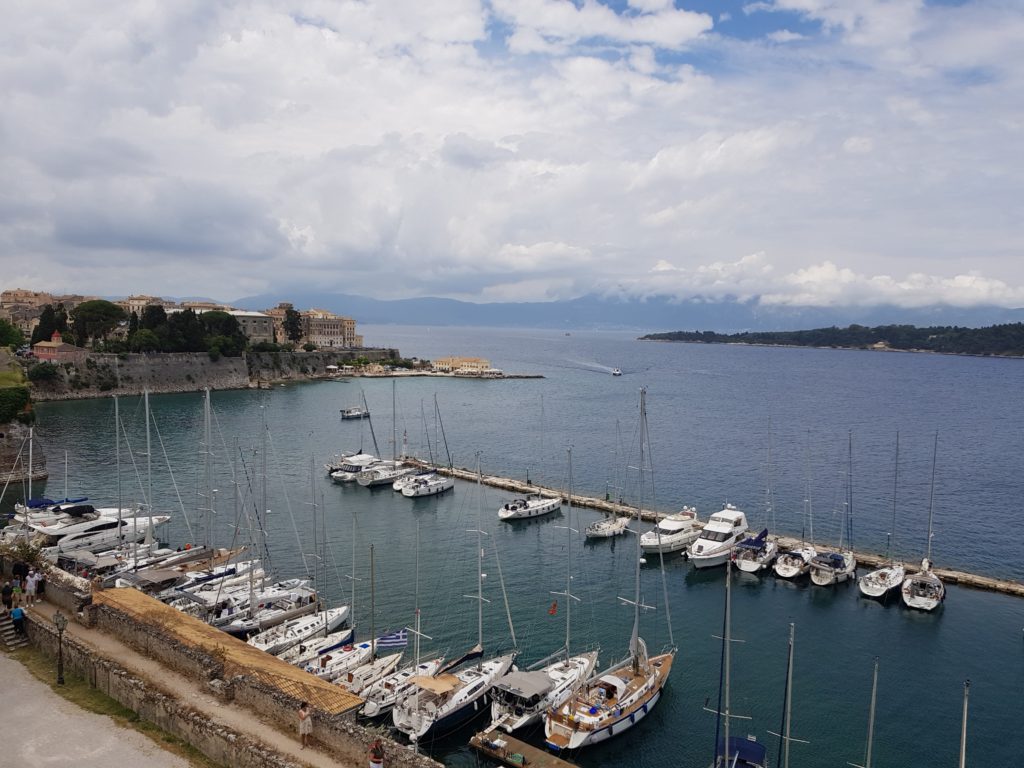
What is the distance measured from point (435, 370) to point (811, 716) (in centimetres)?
11895

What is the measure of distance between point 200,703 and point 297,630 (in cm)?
958

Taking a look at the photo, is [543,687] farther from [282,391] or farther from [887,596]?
[282,391]

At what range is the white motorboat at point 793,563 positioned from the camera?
105ft

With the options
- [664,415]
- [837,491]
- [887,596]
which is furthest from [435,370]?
[887,596]

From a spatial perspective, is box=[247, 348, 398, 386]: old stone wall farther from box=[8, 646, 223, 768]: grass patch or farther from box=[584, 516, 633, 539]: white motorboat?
box=[8, 646, 223, 768]: grass patch

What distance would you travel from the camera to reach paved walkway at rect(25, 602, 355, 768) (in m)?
12.9

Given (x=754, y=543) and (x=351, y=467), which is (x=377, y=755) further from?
(x=351, y=467)

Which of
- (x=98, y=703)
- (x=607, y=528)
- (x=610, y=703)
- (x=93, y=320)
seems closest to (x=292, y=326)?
(x=93, y=320)

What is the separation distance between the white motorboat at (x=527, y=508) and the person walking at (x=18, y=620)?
2685 centimetres

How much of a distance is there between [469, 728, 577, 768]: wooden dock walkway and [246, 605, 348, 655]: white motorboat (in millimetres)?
7848

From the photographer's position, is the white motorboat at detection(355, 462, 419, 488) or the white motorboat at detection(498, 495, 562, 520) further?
the white motorboat at detection(355, 462, 419, 488)

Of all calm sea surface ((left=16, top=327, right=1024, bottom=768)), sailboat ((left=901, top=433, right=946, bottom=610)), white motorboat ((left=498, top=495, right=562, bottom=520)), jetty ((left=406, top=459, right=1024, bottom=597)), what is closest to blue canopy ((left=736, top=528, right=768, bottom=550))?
jetty ((left=406, top=459, right=1024, bottom=597))

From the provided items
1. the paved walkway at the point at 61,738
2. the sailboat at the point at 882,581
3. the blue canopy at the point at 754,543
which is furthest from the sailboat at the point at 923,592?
the paved walkway at the point at 61,738

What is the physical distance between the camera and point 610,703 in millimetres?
19703
